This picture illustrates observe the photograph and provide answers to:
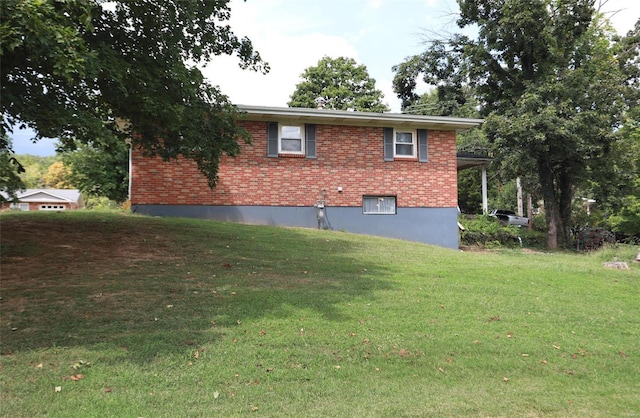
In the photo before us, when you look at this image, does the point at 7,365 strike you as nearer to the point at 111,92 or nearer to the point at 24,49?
the point at 24,49

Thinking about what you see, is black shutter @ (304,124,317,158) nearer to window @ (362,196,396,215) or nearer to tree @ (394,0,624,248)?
window @ (362,196,396,215)

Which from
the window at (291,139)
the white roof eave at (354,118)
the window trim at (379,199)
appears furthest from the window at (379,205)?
the window at (291,139)

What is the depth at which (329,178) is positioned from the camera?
15.7 meters

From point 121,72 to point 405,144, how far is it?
1159 centimetres

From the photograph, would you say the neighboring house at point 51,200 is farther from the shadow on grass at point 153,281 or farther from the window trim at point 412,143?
the window trim at point 412,143

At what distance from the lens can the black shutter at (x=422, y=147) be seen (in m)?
16.4

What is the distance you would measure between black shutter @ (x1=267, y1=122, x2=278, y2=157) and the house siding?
0.14m

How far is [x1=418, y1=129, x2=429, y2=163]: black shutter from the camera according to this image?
1641cm

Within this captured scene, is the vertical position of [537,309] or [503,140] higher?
[503,140]

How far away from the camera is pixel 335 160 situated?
1579cm

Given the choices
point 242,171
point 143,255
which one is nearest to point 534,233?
point 242,171

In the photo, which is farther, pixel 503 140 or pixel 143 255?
pixel 503 140

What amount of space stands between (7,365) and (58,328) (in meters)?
0.84

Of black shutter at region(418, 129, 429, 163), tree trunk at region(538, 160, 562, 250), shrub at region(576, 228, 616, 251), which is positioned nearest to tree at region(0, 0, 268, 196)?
black shutter at region(418, 129, 429, 163)
